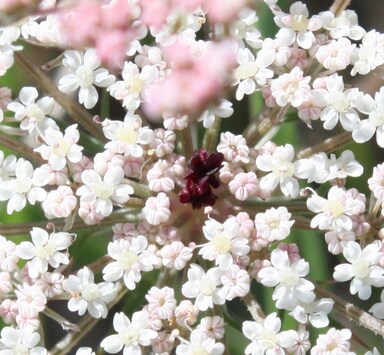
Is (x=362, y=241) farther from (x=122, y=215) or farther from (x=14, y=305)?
(x=14, y=305)

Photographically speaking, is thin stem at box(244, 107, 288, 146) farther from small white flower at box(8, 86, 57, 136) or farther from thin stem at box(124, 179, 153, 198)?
small white flower at box(8, 86, 57, 136)

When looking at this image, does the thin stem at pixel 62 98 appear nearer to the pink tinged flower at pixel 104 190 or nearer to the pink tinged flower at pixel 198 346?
the pink tinged flower at pixel 104 190

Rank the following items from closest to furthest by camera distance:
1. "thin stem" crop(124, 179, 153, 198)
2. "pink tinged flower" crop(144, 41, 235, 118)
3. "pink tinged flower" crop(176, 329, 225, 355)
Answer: "pink tinged flower" crop(144, 41, 235, 118)
"pink tinged flower" crop(176, 329, 225, 355)
"thin stem" crop(124, 179, 153, 198)

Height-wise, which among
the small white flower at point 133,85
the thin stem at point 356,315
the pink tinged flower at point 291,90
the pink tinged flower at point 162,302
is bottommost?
the thin stem at point 356,315

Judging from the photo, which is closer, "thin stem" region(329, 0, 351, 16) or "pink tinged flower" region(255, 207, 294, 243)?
"pink tinged flower" region(255, 207, 294, 243)

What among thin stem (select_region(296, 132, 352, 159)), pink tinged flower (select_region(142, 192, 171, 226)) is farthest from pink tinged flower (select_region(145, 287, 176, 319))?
thin stem (select_region(296, 132, 352, 159))

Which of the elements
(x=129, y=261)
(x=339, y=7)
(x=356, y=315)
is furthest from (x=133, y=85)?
(x=356, y=315)

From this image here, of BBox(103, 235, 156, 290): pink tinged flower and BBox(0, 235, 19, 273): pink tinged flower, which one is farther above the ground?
BBox(0, 235, 19, 273): pink tinged flower

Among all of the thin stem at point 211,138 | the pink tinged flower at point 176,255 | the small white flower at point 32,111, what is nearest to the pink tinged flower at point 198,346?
the pink tinged flower at point 176,255
